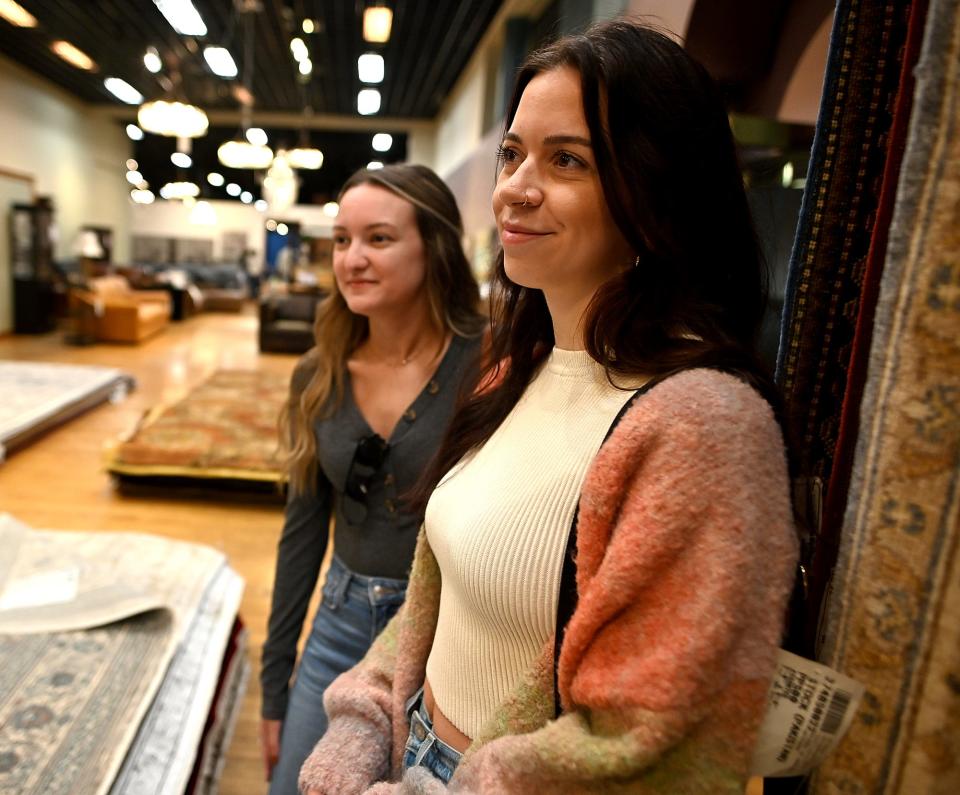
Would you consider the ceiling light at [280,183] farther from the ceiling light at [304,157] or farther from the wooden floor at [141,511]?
the wooden floor at [141,511]

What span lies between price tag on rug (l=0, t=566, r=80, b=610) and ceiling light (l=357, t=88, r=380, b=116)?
14452 mm

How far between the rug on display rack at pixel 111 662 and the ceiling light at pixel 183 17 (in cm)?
846

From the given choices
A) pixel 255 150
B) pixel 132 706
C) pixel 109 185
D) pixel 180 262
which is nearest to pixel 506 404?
pixel 132 706

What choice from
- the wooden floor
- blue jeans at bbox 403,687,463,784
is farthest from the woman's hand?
blue jeans at bbox 403,687,463,784

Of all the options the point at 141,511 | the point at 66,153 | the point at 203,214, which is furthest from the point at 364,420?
the point at 203,214

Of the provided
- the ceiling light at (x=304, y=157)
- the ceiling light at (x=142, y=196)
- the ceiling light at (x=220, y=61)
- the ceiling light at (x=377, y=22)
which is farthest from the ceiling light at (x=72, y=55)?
the ceiling light at (x=142, y=196)

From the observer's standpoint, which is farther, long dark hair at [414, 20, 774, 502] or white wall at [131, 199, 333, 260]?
white wall at [131, 199, 333, 260]

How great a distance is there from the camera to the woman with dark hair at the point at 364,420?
170 centimetres

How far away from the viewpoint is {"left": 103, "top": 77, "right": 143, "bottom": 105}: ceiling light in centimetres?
1414

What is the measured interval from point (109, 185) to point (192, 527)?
17148 millimetres

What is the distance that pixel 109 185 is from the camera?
18594 mm

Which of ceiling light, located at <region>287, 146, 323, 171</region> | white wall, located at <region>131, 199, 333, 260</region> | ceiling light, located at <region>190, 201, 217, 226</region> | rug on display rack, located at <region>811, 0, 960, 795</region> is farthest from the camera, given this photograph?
white wall, located at <region>131, 199, 333, 260</region>

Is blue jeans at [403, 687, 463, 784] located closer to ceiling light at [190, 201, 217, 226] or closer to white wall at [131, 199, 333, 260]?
ceiling light at [190, 201, 217, 226]

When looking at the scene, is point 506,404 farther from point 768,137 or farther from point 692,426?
point 768,137
